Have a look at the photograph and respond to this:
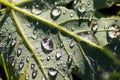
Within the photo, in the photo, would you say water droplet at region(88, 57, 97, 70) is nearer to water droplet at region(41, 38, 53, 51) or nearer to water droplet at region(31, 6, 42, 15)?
water droplet at region(41, 38, 53, 51)

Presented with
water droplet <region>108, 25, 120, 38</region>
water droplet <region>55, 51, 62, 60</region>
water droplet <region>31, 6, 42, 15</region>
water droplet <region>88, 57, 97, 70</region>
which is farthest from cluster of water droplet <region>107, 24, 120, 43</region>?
water droplet <region>31, 6, 42, 15</region>

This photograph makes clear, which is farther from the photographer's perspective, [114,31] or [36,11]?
[36,11]

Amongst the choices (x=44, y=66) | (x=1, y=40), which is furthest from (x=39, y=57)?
(x=1, y=40)

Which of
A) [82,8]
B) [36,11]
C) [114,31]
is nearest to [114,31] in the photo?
[114,31]

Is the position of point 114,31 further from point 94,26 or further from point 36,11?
point 36,11

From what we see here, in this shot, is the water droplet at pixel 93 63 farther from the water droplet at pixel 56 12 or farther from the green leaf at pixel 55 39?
the water droplet at pixel 56 12

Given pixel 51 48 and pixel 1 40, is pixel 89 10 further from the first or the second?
pixel 1 40

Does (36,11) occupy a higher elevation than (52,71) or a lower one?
higher

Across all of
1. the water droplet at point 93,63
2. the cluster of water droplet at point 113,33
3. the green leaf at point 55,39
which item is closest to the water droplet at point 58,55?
the green leaf at point 55,39

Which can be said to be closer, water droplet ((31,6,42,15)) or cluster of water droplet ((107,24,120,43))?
cluster of water droplet ((107,24,120,43))
